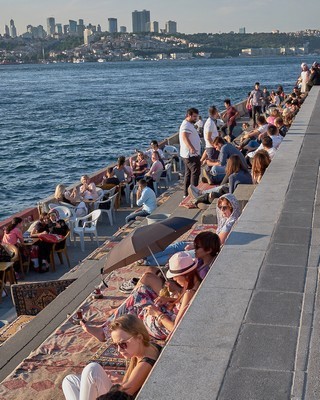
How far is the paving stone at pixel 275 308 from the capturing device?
425cm

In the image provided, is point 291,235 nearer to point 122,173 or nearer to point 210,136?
point 210,136

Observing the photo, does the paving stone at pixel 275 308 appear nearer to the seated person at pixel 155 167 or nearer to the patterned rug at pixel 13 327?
the patterned rug at pixel 13 327

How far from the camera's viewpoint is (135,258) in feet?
21.1

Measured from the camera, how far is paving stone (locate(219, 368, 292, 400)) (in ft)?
11.2

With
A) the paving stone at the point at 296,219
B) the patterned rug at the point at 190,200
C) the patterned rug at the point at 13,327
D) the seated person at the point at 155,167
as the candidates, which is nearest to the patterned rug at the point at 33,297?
the patterned rug at the point at 13,327

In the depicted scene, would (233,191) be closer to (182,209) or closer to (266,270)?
(182,209)

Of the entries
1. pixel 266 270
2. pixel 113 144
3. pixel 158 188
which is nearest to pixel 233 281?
pixel 266 270

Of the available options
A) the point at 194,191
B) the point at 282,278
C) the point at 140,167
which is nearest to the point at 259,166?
the point at 194,191

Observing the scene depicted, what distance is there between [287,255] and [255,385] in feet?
6.92

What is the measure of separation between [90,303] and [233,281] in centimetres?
221

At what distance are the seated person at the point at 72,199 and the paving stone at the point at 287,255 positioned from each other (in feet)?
22.4

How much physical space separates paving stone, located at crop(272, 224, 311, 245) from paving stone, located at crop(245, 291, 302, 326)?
125cm

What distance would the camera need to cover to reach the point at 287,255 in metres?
5.50

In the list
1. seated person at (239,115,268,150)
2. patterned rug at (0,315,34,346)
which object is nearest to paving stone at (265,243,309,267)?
patterned rug at (0,315,34,346)
